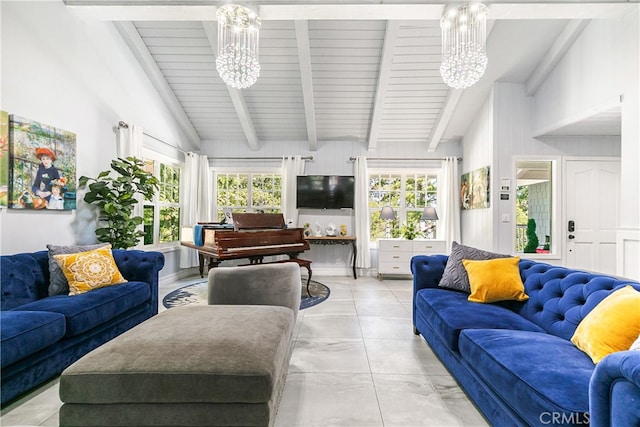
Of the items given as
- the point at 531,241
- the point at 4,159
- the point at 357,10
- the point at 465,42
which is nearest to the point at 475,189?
the point at 531,241

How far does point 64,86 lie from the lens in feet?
9.86

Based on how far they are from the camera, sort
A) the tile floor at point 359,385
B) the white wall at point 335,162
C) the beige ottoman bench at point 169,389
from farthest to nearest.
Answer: the white wall at point 335,162 < the tile floor at point 359,385 < the beige ottoman bench at point 169,389

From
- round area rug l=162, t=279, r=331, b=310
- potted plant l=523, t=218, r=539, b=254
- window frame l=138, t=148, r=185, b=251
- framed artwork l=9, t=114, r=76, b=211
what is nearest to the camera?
framed artwork l=9, t=114, r=76, b=211

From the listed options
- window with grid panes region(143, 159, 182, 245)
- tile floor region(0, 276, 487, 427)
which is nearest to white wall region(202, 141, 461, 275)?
window with grid panes region(143, 159, 182, 245)

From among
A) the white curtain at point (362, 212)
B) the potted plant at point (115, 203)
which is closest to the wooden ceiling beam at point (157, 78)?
the potted plant at point (115, 203)

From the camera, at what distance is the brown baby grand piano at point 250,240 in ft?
11.8

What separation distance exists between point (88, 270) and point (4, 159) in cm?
113

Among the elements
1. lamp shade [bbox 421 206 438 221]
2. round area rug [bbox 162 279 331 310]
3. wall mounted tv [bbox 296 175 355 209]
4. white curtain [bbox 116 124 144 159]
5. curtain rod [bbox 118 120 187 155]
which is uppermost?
curtain rod [bbox 118 120 187 155]

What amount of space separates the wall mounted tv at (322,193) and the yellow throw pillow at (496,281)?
3194mm

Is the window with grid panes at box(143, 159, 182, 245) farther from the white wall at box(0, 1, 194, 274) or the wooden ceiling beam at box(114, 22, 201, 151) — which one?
the white wall at box(0, 1, 194, 274)

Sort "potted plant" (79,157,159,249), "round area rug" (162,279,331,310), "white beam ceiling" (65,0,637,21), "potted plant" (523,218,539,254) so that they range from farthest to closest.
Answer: "potted plant" (523,218,539,254) < "round area rug" (162,279,331,310) < "potted plant" (79,157,159,249) < "white beam ceiling" (65,0,637,21)

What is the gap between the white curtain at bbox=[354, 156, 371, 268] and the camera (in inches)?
211

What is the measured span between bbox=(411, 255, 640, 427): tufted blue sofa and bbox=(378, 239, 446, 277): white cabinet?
2.56 meters

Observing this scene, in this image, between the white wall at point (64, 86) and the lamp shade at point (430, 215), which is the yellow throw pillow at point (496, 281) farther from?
the white wall at point (64, 86)
